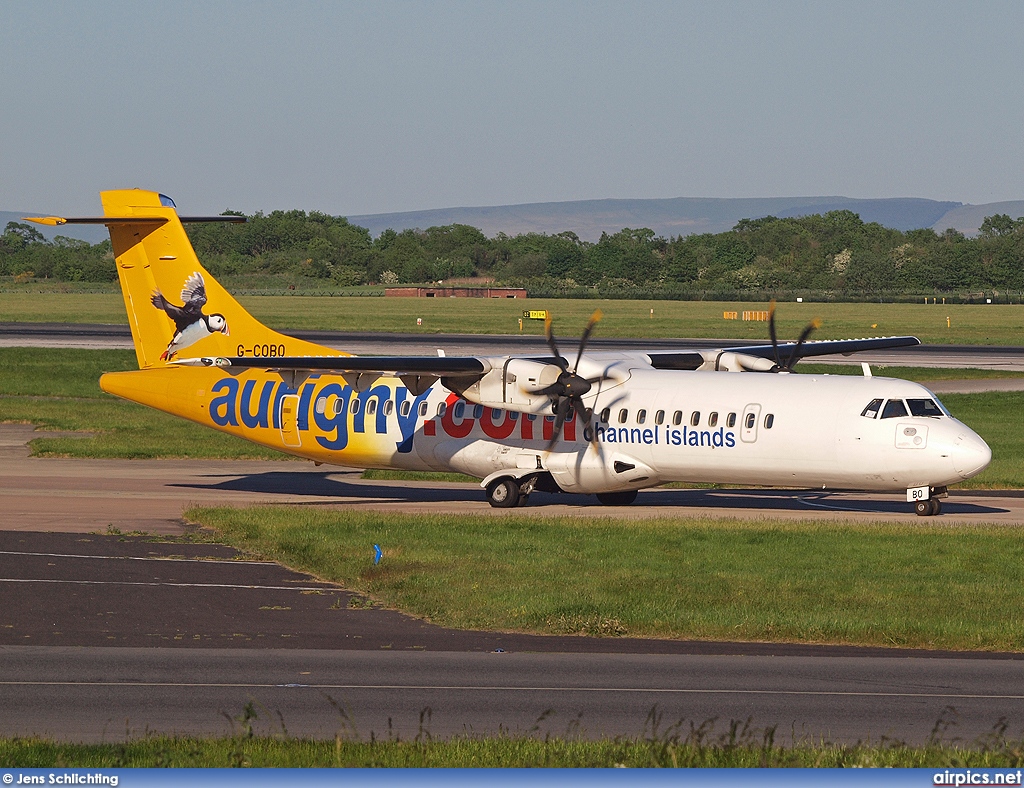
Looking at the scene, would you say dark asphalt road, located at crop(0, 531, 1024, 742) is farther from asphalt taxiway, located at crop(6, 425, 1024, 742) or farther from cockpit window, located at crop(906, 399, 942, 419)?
cockpit window, located at crop(906, 399, 942, 419)

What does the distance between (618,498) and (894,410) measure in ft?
23.3

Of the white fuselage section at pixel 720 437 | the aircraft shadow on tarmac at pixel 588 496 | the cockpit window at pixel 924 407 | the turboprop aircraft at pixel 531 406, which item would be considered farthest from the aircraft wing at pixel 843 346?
the cockpit window at pixel 924 407

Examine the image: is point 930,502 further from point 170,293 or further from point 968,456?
point 170,293

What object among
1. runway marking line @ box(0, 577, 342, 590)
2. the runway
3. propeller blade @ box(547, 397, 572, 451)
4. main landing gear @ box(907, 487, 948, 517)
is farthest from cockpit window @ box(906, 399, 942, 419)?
the runway

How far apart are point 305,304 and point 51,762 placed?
127468 millimetres

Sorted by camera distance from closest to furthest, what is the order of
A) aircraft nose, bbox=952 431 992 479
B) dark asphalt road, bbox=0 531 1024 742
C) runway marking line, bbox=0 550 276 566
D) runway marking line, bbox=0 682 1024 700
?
dark asphalt road, bbox=0 531 1024 742 → runway marking line, bbox=0 682 1024 700 → runway marking line, bbox=0 550 276 566 → aircraft nose, bbox=952 431 992 479

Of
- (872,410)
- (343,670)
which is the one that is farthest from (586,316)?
(343,670)

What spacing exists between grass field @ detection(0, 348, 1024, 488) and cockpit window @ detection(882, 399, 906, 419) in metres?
8.21

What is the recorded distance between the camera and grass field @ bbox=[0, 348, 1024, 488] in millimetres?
38062

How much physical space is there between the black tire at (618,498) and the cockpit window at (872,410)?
20.3 feet

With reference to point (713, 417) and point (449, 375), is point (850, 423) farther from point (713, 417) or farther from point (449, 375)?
point (449, 375)

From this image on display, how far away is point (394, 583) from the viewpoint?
20.5 meters

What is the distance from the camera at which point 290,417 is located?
30906 mm

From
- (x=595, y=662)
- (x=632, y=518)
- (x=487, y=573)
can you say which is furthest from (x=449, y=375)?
(x=595, y=662)
